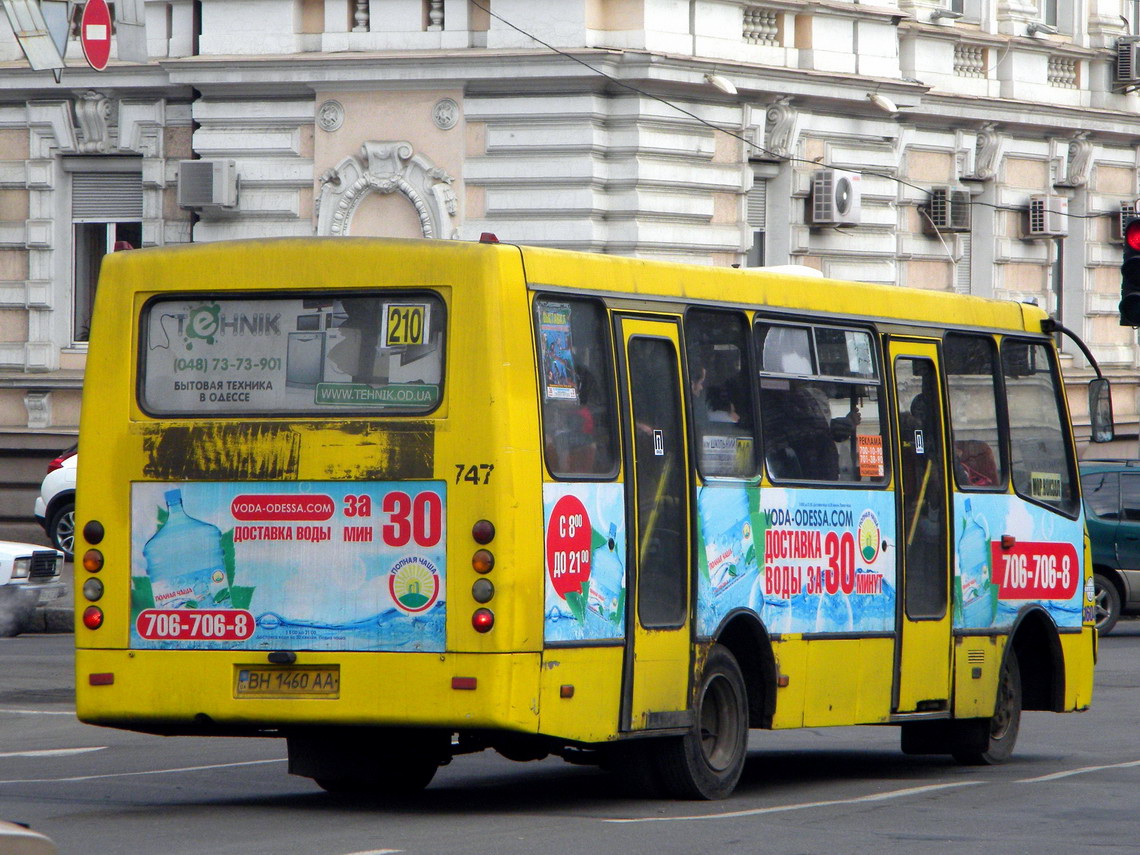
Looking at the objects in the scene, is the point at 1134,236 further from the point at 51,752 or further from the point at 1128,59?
the point at 1128,59

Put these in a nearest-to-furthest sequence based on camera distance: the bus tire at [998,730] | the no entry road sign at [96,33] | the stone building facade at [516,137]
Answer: the bus tire at [998,730] → the no entry road sign at [96,33] → the stone building facade at [516,137]

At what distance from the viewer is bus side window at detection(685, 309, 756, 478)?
35.1 feet

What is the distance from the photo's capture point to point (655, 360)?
10.5 metres

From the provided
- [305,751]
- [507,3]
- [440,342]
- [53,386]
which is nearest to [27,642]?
[53,386]

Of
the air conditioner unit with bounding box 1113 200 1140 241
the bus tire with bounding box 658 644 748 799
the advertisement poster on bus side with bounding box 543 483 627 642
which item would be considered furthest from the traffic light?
the air conditioner unit with bounding box 1113 200 1140 241

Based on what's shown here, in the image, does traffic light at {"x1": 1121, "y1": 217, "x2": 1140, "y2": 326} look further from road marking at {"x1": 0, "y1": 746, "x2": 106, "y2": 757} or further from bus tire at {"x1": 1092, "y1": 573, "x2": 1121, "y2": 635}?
road marking at {"x1": 0, "y1": 746, "x2": 106, "y2": 757}

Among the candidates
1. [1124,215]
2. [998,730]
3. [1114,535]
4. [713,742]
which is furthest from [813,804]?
Result: [1124,215]

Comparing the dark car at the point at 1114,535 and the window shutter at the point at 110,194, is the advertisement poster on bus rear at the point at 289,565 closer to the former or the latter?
the dark car at the point at 1114,535

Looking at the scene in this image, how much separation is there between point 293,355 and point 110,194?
17575 millimetres

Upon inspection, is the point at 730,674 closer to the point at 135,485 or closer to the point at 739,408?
the point at 739,408

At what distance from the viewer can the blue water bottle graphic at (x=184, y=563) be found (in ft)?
32.2

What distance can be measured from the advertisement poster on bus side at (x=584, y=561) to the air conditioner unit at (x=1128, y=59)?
24176mm

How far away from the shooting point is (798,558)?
1125cm

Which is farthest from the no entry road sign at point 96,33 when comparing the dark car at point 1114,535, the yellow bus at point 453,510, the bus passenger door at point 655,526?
the bus passenger door at point 655,526
